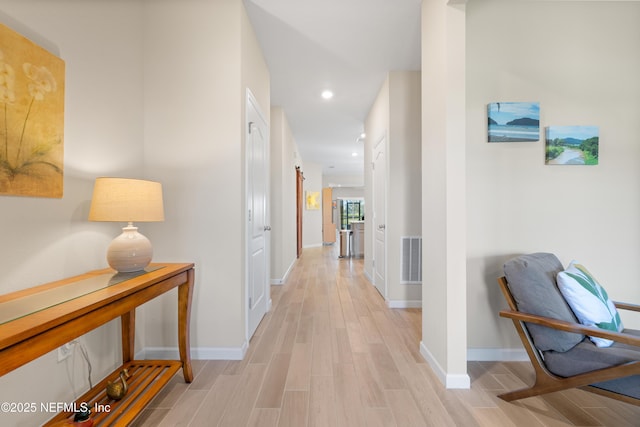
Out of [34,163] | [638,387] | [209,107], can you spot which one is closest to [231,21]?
[209,107]

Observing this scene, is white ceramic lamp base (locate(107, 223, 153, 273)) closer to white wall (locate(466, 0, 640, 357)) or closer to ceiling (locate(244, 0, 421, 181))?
ceiling (locate(244, 0, 421, 181))

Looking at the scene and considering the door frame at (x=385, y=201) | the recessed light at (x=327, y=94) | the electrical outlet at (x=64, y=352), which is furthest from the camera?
the recessed light at (x=327, y=94)

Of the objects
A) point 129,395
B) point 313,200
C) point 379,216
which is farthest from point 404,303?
point 313,200

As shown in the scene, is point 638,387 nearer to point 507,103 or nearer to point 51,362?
point 507,103

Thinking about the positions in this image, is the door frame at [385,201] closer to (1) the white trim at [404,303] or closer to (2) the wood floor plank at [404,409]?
(1) the white trim at [404,303]

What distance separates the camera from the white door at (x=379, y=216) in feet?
12.2

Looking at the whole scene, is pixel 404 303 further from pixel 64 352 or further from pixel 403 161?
pixel 64 352

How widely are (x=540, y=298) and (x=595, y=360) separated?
0.35 meters

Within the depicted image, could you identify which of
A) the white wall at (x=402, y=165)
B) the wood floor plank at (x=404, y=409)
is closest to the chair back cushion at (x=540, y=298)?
the wood floor plank at (x=404, y=409)

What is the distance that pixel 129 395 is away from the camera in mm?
1573

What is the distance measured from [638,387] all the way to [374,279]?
3.05m

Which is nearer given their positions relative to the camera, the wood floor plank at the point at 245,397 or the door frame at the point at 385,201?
the wood floor plank at the point at 245,397

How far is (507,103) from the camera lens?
210cm

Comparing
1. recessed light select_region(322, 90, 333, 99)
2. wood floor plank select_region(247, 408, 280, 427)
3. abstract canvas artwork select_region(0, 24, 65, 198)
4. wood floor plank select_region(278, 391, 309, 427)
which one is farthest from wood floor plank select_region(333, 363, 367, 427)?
recessed light select_region(322, 90, 333, 99)
